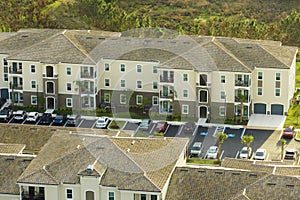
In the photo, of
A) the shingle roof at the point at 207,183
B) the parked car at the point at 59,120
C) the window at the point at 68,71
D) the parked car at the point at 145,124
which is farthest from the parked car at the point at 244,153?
the window at the point at 68,71

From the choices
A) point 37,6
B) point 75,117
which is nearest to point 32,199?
point 75,117

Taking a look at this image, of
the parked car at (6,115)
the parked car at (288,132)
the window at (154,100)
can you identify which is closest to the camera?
the parked car at (288,132)

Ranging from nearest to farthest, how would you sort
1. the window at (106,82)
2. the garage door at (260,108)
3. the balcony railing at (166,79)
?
the balcony railing at (166,79), the garage door at (260,108), the window at (106,82)

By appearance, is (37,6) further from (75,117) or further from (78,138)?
(78,138)

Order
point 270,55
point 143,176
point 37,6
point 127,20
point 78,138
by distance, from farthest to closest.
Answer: point 37,6 < point 127,20 < point 270,55 < point 78,138 < point 143,176

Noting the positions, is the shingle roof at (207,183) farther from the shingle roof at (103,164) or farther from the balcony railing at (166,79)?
the balcony railing at (166,79)

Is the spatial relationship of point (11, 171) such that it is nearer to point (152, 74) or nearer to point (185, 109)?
point (185, 109)

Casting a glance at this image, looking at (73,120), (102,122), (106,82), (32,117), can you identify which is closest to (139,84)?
(106,82)
